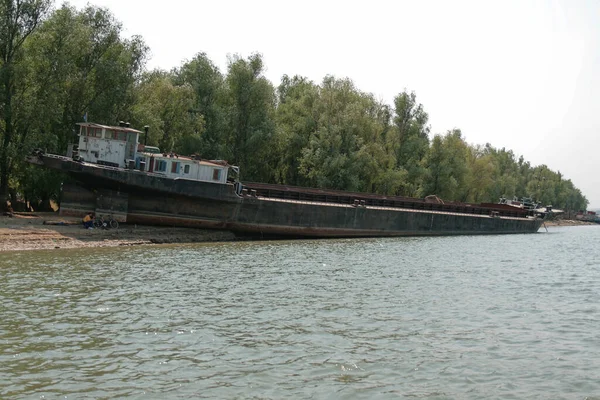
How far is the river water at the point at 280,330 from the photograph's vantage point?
36.2 feet

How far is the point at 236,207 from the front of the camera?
36750mm

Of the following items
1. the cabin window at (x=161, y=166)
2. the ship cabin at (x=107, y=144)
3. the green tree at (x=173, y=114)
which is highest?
the green tree at (x=173, y=114)

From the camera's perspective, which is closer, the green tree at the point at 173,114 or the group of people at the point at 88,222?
the group of people at the point at 88,222

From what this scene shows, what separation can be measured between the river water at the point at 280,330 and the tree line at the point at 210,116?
13.5m

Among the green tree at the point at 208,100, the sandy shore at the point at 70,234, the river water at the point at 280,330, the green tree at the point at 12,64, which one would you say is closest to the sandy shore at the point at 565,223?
the green tree at the point at 208,100

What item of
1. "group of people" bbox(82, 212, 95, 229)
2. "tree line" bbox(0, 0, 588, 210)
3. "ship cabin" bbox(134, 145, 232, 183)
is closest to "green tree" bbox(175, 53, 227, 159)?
"tree line" bbox(0, 0, 588, 210)

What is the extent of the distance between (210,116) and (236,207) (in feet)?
Answer: 67.4

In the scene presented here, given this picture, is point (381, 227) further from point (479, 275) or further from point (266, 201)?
point (479, 275)

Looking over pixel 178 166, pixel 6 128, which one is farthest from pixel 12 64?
pixel 178 166

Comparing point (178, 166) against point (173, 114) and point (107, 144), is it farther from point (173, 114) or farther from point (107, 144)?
point (173, 114)

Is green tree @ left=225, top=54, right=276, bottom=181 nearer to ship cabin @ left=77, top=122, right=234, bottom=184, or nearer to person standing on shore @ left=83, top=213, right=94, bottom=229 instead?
ship cabin @ left=77, top=122, right=234, bottom=184

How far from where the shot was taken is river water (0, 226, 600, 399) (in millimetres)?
11047

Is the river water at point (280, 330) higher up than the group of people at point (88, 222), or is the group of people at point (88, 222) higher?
the group of people at point (88, 222)

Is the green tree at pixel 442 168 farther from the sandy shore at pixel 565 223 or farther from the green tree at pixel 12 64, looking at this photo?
the green tree at pixel 12 64
